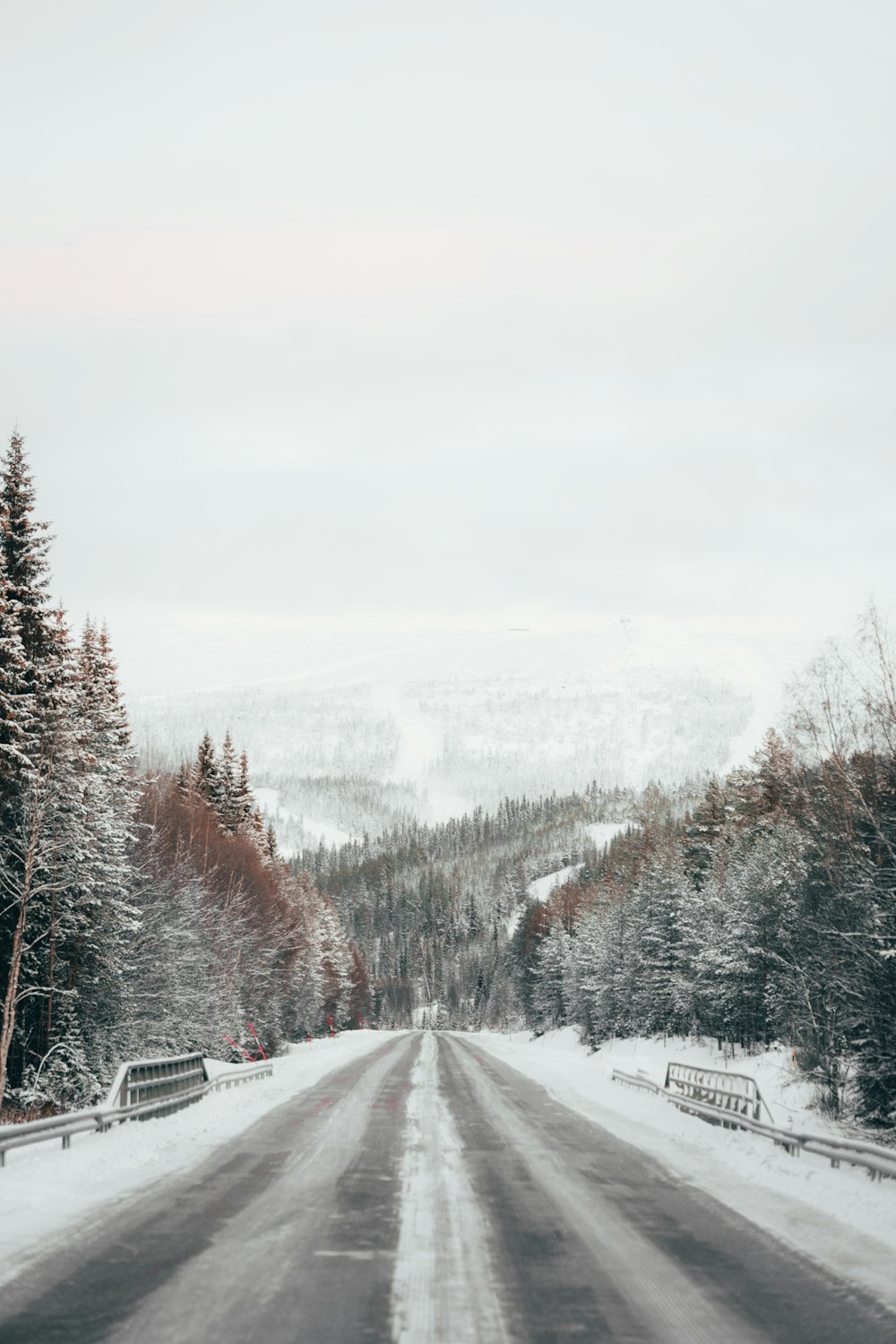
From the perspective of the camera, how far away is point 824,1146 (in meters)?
13.2

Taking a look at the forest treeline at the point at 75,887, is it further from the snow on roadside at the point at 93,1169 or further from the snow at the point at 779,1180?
the snow at the point at 779,1180

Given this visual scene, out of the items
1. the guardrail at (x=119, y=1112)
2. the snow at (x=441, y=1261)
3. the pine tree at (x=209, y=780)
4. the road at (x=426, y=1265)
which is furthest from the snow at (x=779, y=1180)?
the pine tree at (x=209, y=780)

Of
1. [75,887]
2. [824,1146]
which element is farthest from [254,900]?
[824,1146]

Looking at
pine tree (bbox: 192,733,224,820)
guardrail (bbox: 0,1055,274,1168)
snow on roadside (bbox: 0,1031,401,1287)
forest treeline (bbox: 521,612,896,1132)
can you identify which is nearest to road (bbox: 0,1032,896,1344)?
snow on roadside (bbox: 0,1031,401,1287)

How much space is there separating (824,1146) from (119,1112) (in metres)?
10.5

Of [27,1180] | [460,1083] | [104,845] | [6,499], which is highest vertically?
[6,499]

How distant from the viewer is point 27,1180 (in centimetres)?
1078

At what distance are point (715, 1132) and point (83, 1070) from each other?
16.6 m

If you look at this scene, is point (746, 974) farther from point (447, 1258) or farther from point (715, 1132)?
point (447, 1258)

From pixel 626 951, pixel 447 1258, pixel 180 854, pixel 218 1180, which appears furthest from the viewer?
pixel 626 951

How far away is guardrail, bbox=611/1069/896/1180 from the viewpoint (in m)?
11.3

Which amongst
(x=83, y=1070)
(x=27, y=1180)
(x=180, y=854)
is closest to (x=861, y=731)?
(x=27, y=1180)

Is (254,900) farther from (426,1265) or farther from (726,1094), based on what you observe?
(426,1265)

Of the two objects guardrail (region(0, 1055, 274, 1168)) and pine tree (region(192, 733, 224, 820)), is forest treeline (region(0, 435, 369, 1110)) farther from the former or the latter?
pine tree (region(192, 733, 224, 820))
